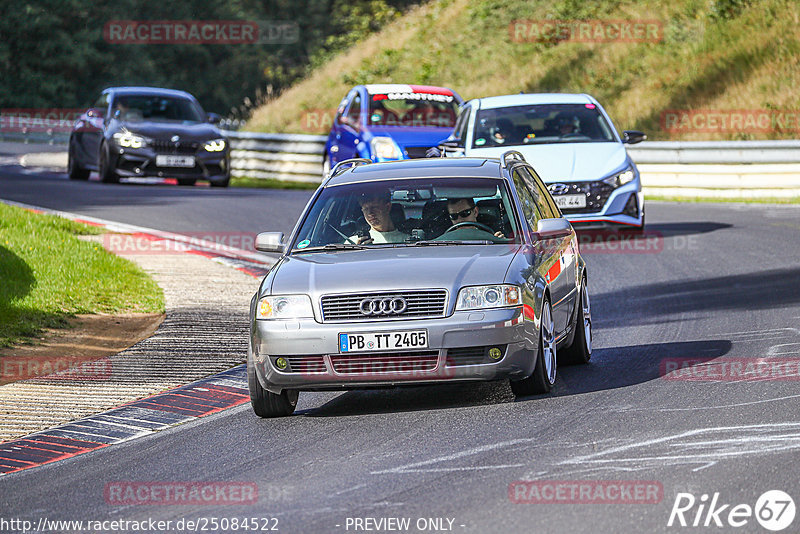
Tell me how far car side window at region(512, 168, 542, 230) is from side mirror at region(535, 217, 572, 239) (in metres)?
0.27

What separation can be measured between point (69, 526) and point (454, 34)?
36.3m

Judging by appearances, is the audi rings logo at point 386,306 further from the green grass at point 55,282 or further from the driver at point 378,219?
the green grass at point 55,282

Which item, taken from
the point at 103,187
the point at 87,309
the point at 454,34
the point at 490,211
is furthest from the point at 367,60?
the point at 490,211

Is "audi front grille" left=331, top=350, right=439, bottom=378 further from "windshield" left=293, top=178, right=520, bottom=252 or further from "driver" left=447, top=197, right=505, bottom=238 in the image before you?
"driver" left=447, top=197, right=505, bottom=238

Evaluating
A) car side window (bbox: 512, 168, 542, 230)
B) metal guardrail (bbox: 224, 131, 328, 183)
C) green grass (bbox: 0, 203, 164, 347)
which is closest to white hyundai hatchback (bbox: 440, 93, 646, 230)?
green grass (bbox: 0, 203, 164, 347)

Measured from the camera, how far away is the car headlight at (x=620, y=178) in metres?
17.0

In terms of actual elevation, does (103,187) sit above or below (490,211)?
below

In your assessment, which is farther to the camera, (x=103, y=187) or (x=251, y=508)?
(x=103, y=187)

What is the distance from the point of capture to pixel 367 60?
4225cm

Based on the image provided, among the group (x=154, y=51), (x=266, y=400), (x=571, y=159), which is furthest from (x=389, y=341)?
(x=154, y=51)

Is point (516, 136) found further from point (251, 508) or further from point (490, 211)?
point (251, 508)

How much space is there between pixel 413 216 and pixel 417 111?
45.0 feet

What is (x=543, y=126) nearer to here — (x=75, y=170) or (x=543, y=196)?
(x=543, y=196)

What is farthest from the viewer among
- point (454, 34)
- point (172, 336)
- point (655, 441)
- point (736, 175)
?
point (454, 34)
